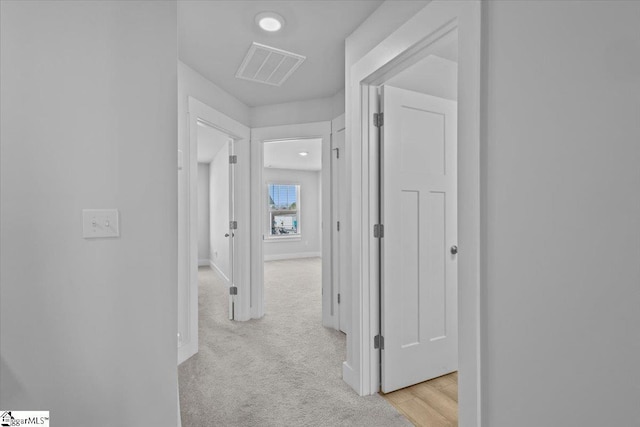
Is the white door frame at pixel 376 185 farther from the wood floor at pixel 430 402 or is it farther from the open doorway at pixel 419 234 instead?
the wood floor at pixel 430 402

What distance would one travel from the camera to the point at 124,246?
4.31 ft

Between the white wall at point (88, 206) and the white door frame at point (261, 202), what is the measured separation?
2137 millimetres

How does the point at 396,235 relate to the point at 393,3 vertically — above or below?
below

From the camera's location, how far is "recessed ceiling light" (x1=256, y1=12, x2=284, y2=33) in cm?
196

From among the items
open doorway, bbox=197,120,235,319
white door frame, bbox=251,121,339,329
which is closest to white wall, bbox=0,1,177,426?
white door frame, bbox=251,121,339,329

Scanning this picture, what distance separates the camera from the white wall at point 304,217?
802 cm

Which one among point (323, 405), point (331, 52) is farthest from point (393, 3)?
point (323, 405)

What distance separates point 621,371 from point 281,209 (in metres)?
7.55

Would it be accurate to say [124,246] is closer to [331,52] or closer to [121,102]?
[121,102]

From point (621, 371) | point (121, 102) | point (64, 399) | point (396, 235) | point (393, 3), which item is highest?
point (393, 3)

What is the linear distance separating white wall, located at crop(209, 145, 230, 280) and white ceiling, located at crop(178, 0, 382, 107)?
2.60 metres

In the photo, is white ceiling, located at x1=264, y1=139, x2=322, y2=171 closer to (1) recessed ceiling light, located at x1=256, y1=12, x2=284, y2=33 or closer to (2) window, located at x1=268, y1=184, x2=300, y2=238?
(2) window, located at x1=268, y1=184, x2=300, y2=238

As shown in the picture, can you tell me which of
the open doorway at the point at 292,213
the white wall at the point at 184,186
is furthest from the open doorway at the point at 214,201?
the white wall at the point at 184,186

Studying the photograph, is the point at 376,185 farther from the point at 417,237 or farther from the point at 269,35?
the point at 269,35
